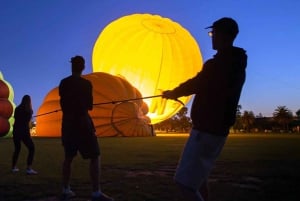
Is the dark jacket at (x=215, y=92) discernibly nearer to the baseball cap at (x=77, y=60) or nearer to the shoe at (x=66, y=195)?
the baseball cap at (x=77, y=60)

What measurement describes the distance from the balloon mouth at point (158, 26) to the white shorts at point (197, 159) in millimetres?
30596

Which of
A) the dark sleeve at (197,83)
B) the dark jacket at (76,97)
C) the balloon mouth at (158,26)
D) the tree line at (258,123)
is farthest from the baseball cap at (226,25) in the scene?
the tree line at (258,123)

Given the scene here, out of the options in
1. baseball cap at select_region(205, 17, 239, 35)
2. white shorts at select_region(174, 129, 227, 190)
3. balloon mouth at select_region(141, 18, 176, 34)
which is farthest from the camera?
balloon mouth at select_region(141, 18, 176, 34)

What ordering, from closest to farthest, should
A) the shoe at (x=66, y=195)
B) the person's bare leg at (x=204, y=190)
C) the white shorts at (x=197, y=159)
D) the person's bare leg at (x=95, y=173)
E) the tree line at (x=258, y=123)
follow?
the white shorts at (x=197, y=159) → the person's bare leg at (x=204, y=190) → the person's bare leg at (x=95, y=173) → the shoe at (x=66, y=195) → the tree line at (x=258, y=123)

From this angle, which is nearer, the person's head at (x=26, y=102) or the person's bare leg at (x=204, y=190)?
the person's bare leg at (x=204, y=190)

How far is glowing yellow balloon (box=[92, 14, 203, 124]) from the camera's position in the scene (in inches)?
1286

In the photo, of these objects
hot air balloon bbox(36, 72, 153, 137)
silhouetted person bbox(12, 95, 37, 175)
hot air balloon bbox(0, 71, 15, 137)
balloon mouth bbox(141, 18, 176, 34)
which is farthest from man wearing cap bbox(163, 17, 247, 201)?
balloon mouth bbox(141, 18, 176, 34)

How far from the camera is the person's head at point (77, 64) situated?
5.93 m

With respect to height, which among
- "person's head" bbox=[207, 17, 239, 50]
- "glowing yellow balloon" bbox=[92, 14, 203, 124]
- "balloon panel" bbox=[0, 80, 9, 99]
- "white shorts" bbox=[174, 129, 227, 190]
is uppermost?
"glowing yellow balloon" bbox=[92, 14, 203, 124]

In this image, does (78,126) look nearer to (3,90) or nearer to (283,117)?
(3,90)

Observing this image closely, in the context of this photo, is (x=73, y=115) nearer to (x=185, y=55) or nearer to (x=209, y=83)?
(x=209, y=83)

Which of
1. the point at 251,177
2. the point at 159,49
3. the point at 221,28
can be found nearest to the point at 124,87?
the point at 159,49

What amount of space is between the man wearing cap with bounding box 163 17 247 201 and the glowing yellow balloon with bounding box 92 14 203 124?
93.4ft

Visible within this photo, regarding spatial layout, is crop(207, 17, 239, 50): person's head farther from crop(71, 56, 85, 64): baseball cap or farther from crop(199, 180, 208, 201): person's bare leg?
crop(71, 56, 85, 64): baseball cap
